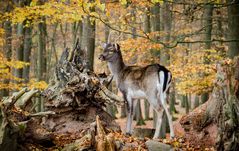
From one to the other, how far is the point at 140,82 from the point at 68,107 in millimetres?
2025

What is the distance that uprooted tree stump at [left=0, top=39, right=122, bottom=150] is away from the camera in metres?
6.40

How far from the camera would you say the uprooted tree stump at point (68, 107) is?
6.40 m

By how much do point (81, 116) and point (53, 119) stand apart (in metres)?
0.57

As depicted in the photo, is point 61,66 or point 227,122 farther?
point 61,66

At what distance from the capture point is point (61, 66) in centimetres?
819

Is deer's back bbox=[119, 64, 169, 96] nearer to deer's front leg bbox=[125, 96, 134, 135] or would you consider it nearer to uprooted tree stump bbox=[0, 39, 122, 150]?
deer's front leg bbox=[125, 96, 134, 135]

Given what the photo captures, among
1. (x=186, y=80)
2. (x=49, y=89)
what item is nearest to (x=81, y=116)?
(x=49, y=89)

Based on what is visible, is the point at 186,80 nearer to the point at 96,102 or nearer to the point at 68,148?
the point at 96,102

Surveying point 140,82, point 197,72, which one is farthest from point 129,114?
point 197,72

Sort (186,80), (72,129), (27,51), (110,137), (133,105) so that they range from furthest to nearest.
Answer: (27,51), (186,80), (133,105), (72,129), (110,137)

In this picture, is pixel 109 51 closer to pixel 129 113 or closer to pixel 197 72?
pixel 129 113

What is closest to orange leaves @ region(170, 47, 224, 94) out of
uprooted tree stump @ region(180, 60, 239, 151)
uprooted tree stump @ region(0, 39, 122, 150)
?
uprooted tree stump @ region(0, 39, 122, 150)

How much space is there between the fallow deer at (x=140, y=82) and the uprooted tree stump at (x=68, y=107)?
42.5 inches

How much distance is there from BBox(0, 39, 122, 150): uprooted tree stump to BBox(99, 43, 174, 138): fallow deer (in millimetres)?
1080
